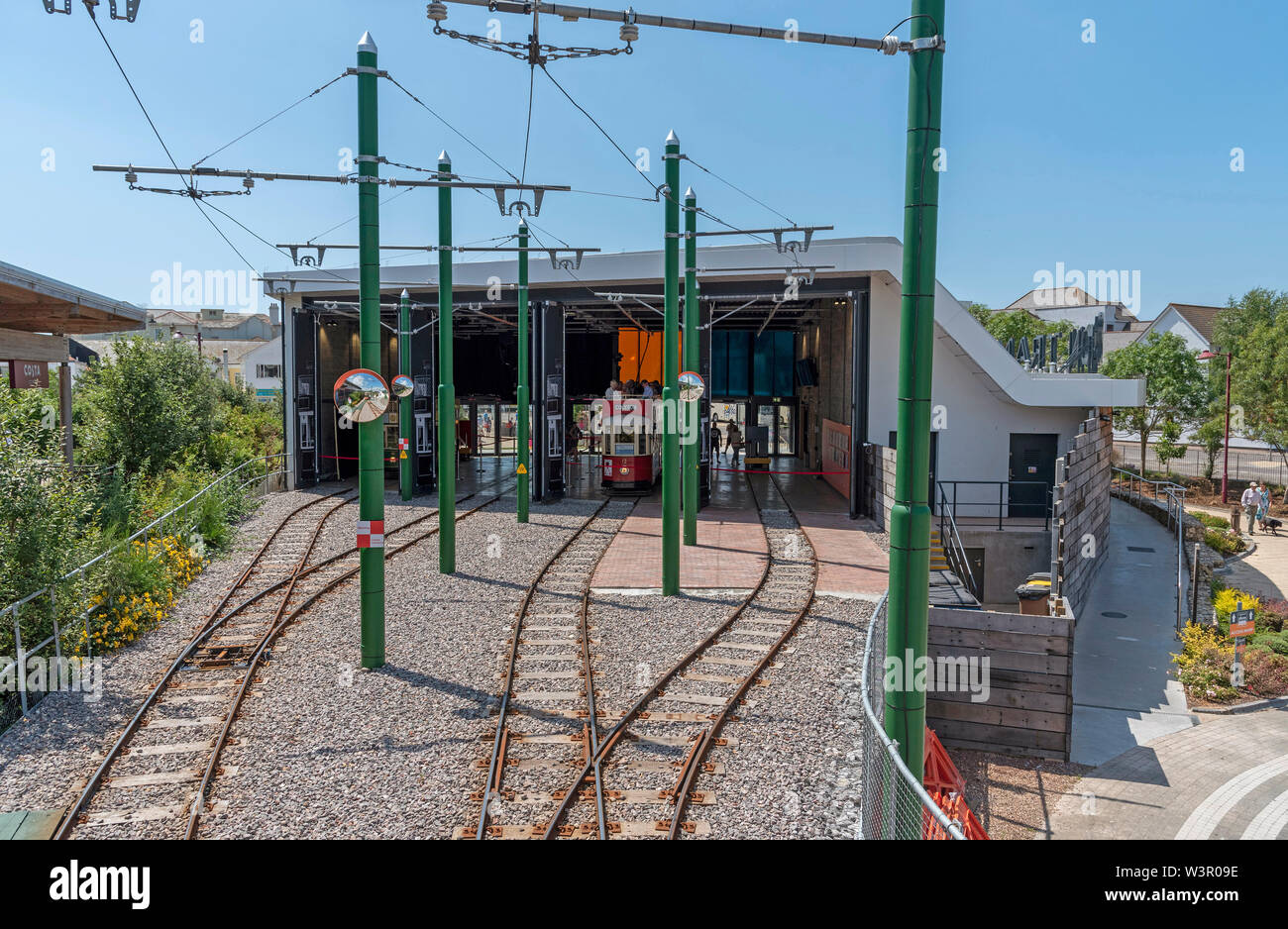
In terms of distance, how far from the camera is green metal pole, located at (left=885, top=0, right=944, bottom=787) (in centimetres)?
543

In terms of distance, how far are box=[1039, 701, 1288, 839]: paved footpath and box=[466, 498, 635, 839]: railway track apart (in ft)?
16.7

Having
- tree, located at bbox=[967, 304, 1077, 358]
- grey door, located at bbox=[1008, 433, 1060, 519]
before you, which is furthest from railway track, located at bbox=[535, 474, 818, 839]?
tree, located at bbox=[967, 304, 1077, 358]

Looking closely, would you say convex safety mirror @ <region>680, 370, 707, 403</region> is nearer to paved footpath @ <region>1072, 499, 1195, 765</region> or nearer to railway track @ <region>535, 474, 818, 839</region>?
railway track @ <region>535, 474, 818, 839</region>

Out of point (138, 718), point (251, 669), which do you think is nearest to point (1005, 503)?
point (251, 669)

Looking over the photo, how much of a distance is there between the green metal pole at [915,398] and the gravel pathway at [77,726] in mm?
6382

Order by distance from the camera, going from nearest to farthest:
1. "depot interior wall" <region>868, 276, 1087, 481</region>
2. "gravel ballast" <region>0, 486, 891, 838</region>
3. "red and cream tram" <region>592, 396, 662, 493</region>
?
1. "gravel ballast" <region>0, 486, 891, 838</region>
2. "depot interior wall" <region>868, 276, 1087, 481</region>
3. "red and cream tram" <region>592, 396, 662, 493</region>

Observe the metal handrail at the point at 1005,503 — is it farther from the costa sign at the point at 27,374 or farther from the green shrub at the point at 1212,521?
the costa sign at the point at 27,374

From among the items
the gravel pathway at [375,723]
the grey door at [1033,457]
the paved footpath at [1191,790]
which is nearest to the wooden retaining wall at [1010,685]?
the paved footpath at [1191,790]

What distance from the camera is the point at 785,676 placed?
33.1ft

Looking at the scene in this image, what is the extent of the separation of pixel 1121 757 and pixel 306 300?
24524 millimetres

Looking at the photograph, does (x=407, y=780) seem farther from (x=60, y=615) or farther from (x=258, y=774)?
(x=60, y=615)

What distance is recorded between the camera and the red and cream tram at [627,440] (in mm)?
26141

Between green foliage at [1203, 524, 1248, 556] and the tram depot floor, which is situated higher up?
the tram depot floor

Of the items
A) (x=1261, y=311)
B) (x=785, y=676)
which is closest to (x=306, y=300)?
(x=785, y=676)
